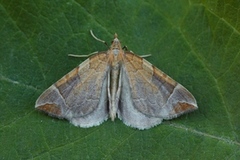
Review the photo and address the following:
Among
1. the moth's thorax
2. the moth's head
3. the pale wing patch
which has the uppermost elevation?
the moth's head

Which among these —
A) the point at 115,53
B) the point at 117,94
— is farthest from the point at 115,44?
the point at 117,94

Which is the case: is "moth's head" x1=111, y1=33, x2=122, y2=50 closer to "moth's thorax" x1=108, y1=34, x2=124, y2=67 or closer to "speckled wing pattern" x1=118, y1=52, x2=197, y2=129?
"moth's thorax" x1=108, y1=34, x2=124, y2=67

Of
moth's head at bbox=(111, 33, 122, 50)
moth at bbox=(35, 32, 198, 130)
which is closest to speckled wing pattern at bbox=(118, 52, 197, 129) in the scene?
moth at bbox=(35, 32, 198, 130)

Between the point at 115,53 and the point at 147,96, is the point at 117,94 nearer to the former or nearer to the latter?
the point at 147,96

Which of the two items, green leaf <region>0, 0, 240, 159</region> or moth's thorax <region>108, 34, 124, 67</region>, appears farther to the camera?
moth's thorax <region>108, 34, 124, 67</region>

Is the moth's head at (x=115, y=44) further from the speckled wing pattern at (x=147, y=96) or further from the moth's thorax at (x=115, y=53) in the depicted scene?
the speckled wing pattern at (x=147, y=96)

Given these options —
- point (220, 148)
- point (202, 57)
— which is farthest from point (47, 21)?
point (220, 148)

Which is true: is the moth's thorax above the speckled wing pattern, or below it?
above
